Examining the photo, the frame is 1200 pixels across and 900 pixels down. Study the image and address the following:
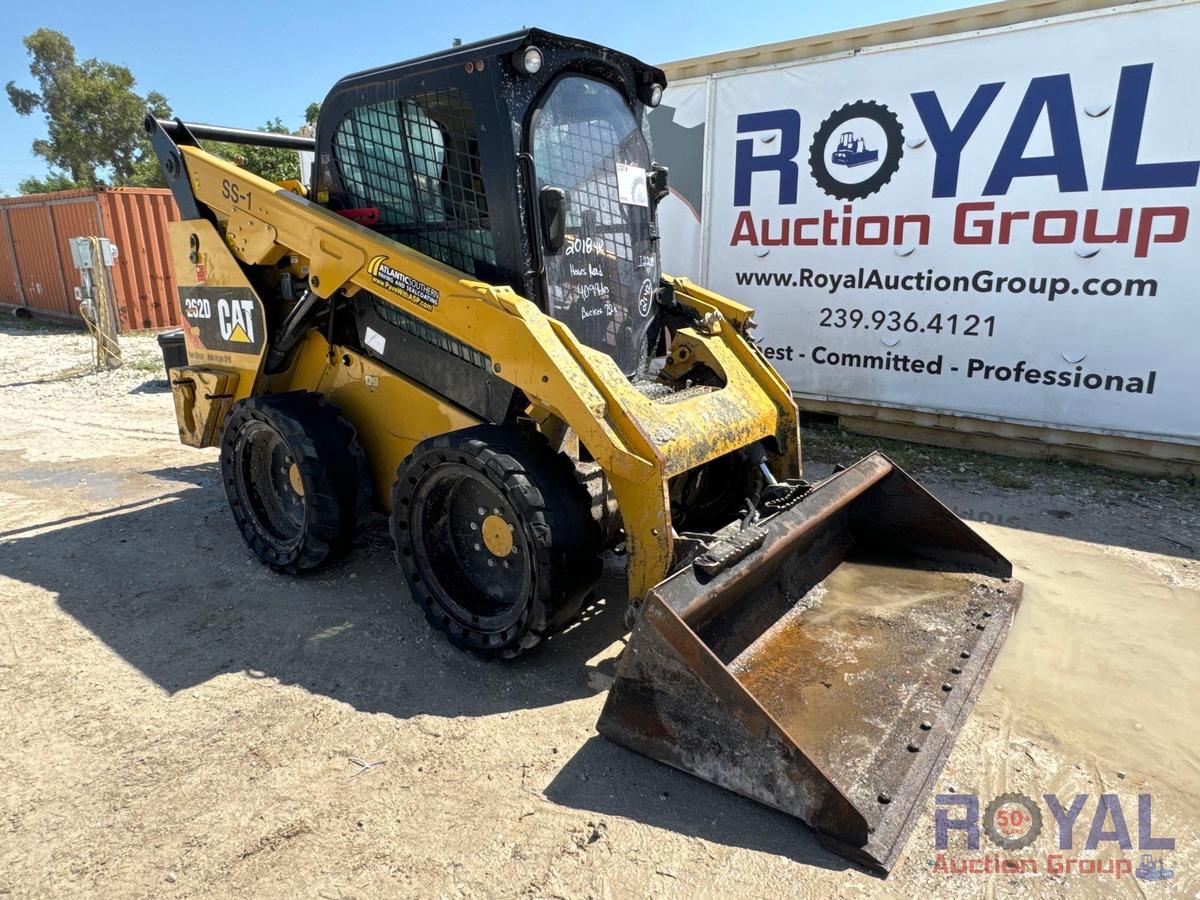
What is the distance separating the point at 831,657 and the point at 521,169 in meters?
2.34

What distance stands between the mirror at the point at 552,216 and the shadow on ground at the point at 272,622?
1739 millimetres

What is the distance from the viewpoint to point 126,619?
374 centimetres

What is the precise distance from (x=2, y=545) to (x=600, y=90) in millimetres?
4328

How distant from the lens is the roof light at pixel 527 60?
3.14 meters

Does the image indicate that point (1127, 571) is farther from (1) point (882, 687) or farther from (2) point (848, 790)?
(2) point (848, 790)

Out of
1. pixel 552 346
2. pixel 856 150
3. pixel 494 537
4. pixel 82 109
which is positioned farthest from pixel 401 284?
pixel 82 109

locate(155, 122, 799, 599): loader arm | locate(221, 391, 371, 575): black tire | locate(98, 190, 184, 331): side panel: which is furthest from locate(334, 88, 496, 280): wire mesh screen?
locate(98, 190, 184, 331): side panel

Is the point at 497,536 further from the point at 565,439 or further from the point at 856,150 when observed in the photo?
the point at 856,150

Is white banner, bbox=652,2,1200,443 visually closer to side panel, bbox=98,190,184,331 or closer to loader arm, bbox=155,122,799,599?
loader arm, bbox=155,122,799,599

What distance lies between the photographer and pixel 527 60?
124 inches

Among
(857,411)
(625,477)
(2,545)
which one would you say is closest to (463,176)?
(625,477)

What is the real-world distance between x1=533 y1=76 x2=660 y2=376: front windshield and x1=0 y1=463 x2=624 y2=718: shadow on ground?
4.63 feet

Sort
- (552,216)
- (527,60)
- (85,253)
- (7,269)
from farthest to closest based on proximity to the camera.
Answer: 1. (7,269)
2. (85,253)
3. (552,216)
4. (527,60)

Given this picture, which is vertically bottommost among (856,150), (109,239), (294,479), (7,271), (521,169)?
(294,479)
